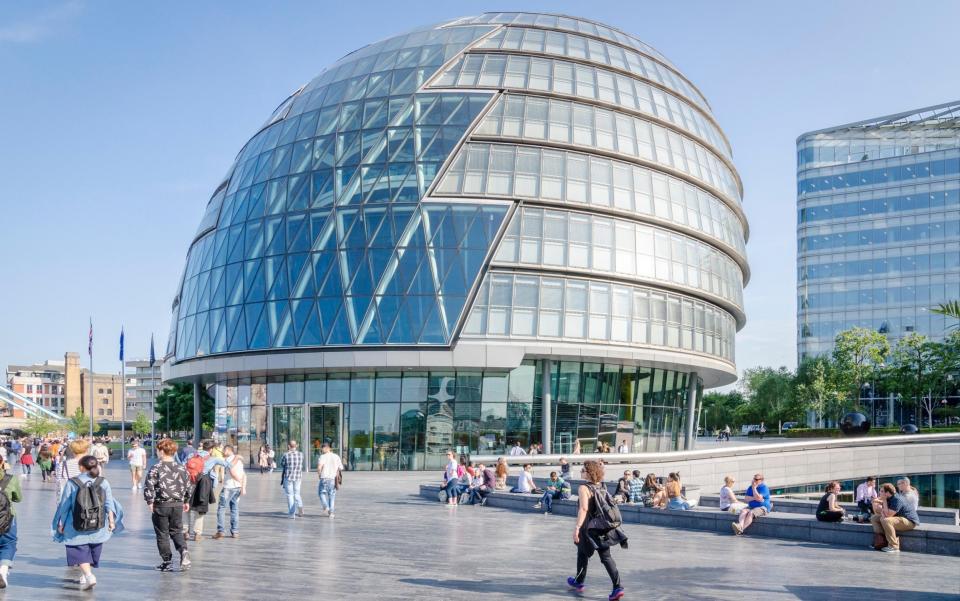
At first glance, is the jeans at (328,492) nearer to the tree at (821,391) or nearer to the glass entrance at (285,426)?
the glass entrance at (285,426)

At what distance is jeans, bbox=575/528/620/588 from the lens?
11.7 m

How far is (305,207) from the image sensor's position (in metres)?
49.2

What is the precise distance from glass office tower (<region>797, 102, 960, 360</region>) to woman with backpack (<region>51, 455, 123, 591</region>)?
10372cm

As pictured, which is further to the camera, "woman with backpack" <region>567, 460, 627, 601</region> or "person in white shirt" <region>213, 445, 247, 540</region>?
"person in white shirt" <region>213, 445, 247, 540</region>

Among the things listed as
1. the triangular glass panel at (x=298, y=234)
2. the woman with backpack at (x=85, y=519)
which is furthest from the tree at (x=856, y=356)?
the woman with backpack at (x=85, y=519)

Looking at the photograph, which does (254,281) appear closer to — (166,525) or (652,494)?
(652,494)

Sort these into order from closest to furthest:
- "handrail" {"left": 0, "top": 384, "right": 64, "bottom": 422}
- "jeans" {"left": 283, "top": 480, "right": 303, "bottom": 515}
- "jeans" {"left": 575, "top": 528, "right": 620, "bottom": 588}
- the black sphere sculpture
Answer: "jeans" {"left": 575, "top": 528, "right": 620, "bottom": 588}
"jeans" {"left": 283, "top": 480, "right": 303, "bottom": 515}
the black sphere sculpture
"handrail" {"left": 0, "top": 384, "right": 64, "bottom": 422}

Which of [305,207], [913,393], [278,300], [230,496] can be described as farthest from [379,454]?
[913,393]

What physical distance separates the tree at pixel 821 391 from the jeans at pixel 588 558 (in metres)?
75.5

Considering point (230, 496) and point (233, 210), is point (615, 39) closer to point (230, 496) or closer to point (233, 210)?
point (233, 210)

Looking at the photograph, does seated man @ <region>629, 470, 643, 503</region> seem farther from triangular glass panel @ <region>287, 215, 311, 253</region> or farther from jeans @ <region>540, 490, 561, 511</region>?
triangular glass panel @ <region>287, 215, 311, 253</region>

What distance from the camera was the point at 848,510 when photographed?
2702cm

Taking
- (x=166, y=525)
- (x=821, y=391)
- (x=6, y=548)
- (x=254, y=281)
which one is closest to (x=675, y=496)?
(x=166, y=525)

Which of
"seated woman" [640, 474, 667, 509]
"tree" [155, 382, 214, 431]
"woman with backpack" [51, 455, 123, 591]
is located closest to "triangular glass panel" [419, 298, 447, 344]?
"seated woman" [640, 474, 667, 509]
